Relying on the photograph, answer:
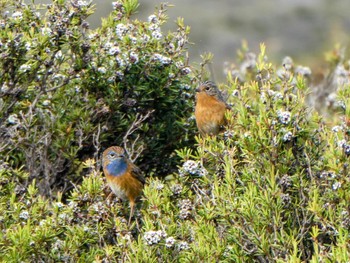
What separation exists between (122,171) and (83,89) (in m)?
0.77

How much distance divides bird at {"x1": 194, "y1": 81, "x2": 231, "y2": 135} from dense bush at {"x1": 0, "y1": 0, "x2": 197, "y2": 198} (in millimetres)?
240

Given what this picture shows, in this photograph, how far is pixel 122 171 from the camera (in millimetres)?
6785

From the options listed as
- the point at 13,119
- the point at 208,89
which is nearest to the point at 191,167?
the point at 208,89

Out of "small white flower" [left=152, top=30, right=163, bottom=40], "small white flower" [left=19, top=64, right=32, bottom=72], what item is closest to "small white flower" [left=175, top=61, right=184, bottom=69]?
"small white flower" [left=152, top=30, right=163, bottom=40]

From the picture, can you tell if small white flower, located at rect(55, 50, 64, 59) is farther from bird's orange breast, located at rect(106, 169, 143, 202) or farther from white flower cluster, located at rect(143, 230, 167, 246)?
white flower cluster, located at rect(143, 230, 167, 246)

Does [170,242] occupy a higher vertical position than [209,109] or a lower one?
higher

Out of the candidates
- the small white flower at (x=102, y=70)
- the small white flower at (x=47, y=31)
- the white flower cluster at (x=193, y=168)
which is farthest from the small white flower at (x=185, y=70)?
the white flower cluster at (x=193, y=168)

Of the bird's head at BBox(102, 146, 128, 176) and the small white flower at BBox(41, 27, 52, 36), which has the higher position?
the small white flower at BBox(41, 27, 52, 36)

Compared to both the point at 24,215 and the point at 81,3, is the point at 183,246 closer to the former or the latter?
the point at 24,215

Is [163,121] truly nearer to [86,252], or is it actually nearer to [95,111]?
[95,111]

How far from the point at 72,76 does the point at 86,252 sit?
1800 mm

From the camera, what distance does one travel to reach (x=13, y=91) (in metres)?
6.75

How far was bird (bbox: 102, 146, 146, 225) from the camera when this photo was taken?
21.7ft

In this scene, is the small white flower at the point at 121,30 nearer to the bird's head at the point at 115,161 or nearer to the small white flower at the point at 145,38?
the small white flower at the point at 145,38
